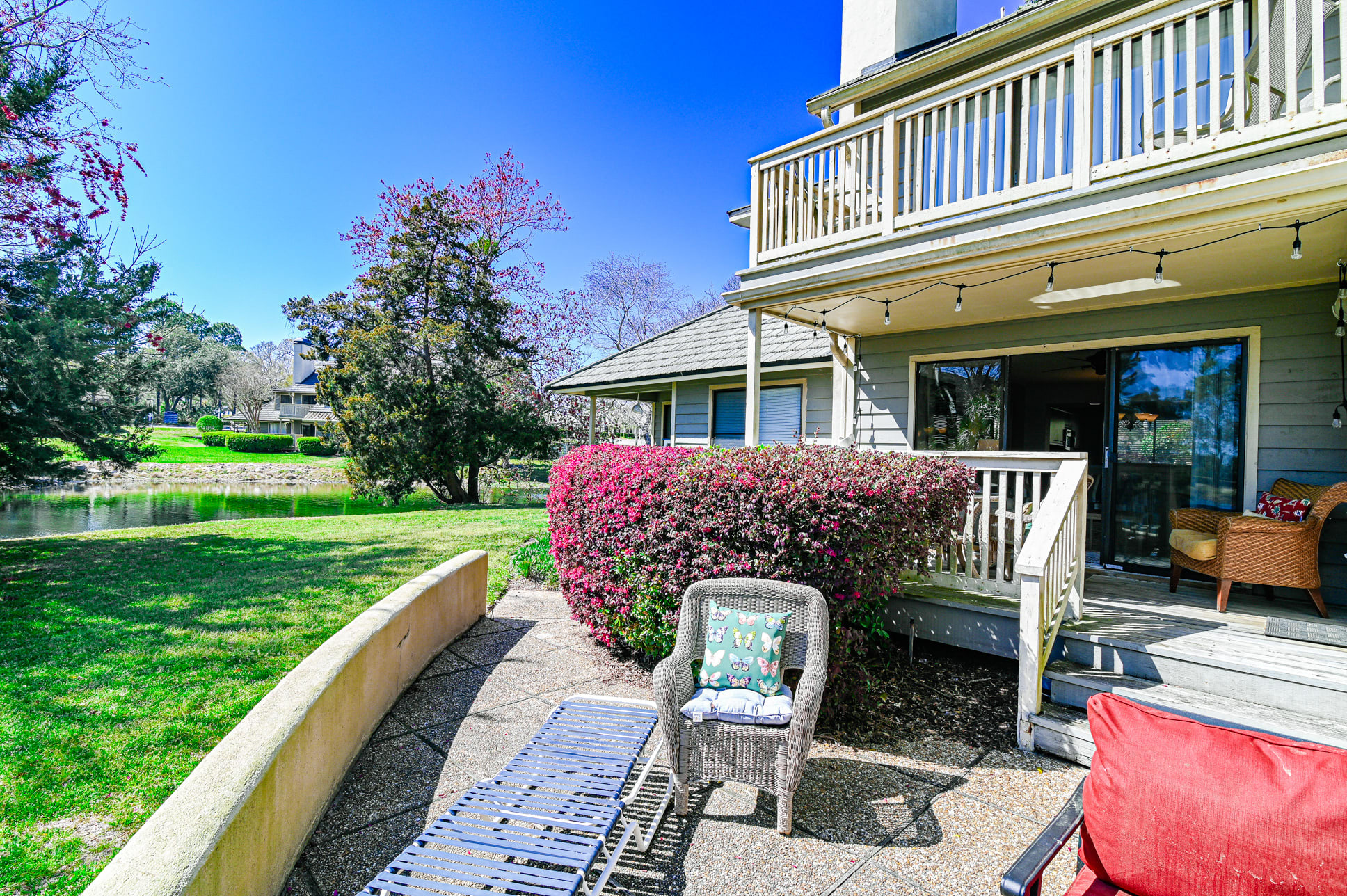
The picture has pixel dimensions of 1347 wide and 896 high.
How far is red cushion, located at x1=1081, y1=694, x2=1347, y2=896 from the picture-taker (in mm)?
1568

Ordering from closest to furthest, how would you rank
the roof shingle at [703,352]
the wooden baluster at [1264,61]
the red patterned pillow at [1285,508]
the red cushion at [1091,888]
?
the red cushion at [1091,888] → the wooden baluster at [1264,61] → the red patterned pillow at [1285,508] → the roof shingle at [703,352]

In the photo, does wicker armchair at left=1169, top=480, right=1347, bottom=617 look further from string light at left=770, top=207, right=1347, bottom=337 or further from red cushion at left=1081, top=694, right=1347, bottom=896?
red cushion at left=1081, top=694, right=1347, bottom=896

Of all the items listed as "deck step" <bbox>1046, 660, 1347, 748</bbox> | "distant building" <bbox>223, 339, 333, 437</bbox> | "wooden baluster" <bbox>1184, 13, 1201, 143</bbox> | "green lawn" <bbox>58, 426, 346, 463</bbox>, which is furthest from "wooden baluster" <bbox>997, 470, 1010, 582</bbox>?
"distant building" <bbox>223, 339, 333, 437</bbox>

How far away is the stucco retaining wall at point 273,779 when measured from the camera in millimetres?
1785

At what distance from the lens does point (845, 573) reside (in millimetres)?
3502

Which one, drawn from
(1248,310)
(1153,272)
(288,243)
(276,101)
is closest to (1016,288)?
(1153,272)

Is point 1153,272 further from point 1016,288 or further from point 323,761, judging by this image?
point 323,761

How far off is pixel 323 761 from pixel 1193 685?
15.6 feet

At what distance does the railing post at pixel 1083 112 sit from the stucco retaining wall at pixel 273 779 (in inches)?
230

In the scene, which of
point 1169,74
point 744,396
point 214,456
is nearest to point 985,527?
point 1169,74

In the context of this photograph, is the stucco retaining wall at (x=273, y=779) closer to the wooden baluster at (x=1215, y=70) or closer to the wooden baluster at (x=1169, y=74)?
the wooden baluster at (x=1169, y=74)

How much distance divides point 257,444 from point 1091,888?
4704 cm

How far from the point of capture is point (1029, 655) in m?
3.47

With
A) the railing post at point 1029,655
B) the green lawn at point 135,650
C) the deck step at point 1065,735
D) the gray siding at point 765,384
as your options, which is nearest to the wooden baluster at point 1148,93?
the railing post at point 1029,655
